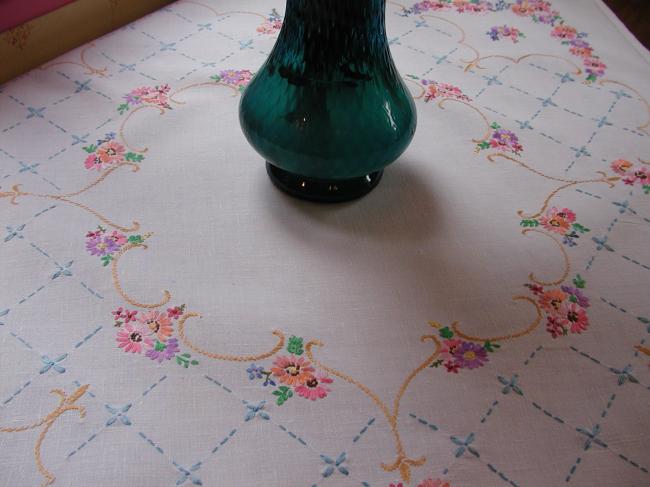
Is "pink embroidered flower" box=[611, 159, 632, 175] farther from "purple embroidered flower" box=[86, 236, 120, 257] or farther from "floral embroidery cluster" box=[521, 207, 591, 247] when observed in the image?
"purple embroidered flower" box=[86, 236, 120, 257]

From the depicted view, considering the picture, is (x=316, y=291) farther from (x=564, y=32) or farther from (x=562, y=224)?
(x=564, y=32)

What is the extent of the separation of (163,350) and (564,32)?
3.41 feet

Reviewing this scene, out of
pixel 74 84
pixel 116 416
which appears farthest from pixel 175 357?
pixel 74 84

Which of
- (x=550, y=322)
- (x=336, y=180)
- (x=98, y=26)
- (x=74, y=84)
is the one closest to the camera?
(x=550, y=322)

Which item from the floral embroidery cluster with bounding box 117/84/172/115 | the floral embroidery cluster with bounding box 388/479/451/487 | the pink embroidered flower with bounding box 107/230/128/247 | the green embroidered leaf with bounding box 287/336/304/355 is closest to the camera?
the floral embroidery cluster with bounding box 388/479/451/487

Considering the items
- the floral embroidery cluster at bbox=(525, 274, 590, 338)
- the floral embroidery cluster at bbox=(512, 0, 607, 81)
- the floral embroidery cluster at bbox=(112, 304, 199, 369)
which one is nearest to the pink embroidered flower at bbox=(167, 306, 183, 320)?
the floral embroidery cluster at bbox=(112, 304, 199, 369)

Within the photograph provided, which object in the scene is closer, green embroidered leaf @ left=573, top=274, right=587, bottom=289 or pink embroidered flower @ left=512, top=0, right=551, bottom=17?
green embroidered leaf @ left=573, top=274, right=587, bottom=289

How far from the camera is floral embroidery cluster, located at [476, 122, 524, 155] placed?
962mm

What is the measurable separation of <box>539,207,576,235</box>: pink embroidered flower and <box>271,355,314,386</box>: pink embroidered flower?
0.39 m

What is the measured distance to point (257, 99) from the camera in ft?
2.57

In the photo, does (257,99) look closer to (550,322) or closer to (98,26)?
(550,322)

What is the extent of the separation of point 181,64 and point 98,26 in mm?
212

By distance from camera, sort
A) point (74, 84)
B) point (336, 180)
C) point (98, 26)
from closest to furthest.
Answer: point (336, 180) < point (74, 84) < point (98, 26)

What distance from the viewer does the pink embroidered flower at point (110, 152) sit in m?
0.90
